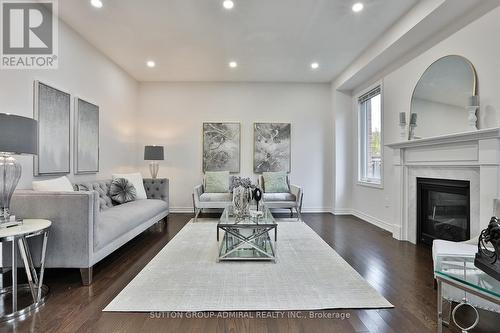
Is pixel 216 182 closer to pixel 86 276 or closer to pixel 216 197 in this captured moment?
pixel 216 197

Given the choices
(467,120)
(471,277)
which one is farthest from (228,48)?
(471,277)

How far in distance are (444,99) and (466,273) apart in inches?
95.5

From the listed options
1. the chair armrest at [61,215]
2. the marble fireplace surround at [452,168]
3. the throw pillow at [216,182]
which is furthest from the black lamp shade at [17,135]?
the marble fireplace surround at [452,168]

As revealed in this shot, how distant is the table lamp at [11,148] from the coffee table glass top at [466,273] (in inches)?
123

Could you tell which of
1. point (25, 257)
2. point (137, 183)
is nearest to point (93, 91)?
point (137, 183)

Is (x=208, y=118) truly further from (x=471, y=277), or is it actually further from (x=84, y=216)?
(x=471, y=277)

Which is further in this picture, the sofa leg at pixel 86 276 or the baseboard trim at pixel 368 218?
the baseboard trim at pixel 368 218

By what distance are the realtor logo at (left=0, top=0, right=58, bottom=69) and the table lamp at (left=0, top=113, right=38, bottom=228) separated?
118cm

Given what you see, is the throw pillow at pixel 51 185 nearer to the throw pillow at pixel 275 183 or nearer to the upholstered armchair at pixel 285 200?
the upholstered armchair at pixel 285 200

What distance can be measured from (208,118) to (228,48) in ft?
6.68

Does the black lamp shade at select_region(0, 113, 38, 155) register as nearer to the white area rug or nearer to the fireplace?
the white area rug

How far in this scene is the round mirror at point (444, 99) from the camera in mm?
2904

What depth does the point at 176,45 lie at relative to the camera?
4.20m

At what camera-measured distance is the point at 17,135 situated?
2041 millimetres
